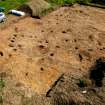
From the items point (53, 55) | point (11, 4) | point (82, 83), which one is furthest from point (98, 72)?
point (11, 4)

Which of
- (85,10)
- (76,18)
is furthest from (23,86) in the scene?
(85,10)

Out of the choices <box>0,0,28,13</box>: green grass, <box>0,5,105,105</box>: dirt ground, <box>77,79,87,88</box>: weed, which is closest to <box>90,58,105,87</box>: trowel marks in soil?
<box>0,5,105,105</box>: dirt ground

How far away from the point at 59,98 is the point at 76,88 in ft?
5.40

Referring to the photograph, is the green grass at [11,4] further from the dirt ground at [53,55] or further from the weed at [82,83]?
the weed at [82,83]

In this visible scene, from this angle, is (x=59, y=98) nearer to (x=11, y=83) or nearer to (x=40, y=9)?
(x=11, y=83)

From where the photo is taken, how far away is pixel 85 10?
35.3 m

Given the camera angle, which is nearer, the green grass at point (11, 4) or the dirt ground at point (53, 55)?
the dirt ground at point (53, 55)

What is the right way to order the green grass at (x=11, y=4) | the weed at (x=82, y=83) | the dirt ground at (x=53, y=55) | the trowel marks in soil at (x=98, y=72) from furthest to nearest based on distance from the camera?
the green grass at (x=11, y=4)
the trowel marks in soil at (x=98, y=72)
the weed at (x=82, y=83)
the dirt ground at (x=53, y=55)

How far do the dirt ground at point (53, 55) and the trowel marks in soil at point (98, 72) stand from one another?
0.48 meters

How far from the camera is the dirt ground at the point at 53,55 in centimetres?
2167

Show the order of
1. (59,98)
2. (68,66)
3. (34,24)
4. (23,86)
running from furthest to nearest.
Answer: (34,24)
(68,66)
(23,86)
(59,98)

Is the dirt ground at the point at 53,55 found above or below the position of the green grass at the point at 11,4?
below

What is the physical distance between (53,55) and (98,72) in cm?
480

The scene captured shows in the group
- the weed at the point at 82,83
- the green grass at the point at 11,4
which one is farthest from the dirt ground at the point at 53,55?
the green grass at the point at 11,4
